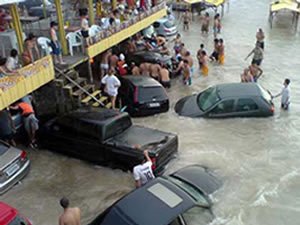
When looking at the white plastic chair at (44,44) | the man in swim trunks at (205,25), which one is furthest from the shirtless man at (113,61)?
the man in swim trunks at (205,25)

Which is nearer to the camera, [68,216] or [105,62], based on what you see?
[68,216]

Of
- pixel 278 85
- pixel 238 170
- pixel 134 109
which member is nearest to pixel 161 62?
pixel 134 109

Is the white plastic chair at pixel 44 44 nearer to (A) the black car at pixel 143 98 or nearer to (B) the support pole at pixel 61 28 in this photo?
(B) the support pole at pixel 61 28

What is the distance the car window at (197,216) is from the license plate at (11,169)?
183 inches

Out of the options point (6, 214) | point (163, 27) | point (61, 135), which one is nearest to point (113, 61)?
point (61, 135)

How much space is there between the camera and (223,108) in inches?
460

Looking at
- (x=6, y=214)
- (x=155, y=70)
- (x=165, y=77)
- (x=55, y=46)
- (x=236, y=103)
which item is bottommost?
(x=165, y=77)

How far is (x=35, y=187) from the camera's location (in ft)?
29.9

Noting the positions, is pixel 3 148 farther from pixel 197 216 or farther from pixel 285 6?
pixel 285 6

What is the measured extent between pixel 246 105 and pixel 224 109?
71 cm

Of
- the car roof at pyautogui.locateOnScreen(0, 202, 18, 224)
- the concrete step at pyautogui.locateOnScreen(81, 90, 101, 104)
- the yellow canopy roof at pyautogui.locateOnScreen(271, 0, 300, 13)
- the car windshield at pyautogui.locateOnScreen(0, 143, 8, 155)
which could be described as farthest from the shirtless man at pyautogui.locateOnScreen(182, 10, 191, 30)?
the car roof at pyautogui.locateOnScreen(0, 202, 18, 224)

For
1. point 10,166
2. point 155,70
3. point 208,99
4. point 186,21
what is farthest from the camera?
point 186,21

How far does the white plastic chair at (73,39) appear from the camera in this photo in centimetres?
1322

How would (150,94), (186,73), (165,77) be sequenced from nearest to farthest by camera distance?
(150,94)
(165,77)
(186,73)
